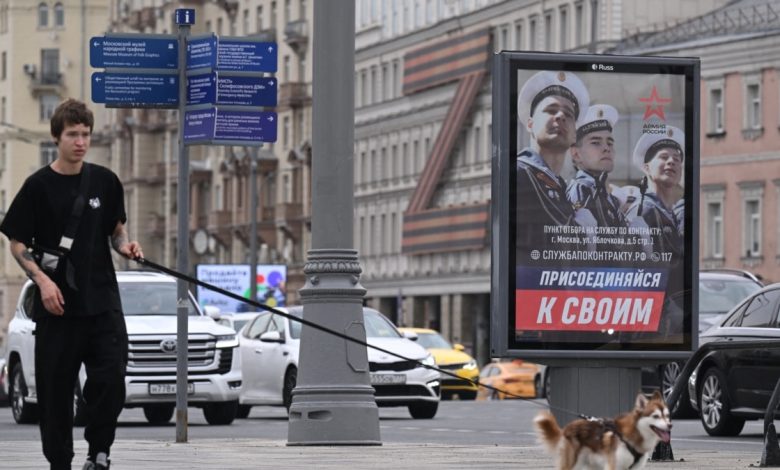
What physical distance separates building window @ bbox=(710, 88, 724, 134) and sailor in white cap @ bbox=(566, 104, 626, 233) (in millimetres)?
61742

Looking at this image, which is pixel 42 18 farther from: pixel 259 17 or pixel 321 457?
pixel 321 457

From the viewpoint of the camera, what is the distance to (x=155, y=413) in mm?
30453

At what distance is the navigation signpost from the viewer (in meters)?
21.6

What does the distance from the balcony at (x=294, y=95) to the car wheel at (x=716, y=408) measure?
3361 inches

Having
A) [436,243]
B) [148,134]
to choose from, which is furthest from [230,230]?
[436,243]

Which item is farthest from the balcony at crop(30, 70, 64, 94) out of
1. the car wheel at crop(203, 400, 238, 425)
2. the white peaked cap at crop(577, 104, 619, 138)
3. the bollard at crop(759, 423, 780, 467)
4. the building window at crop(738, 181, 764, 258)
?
the bollard at crop(759, 423, 780, 467)

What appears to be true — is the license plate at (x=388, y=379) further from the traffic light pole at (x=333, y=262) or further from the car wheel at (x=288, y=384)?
the traffic light pole at (x=333, y=262)

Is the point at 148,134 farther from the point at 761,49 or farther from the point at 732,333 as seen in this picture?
the point at 732,333

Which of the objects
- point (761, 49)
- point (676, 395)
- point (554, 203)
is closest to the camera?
point (554, 203)

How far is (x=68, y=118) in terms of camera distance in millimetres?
12375

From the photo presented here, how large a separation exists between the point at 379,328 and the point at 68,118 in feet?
68.7

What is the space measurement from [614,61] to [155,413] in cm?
1426

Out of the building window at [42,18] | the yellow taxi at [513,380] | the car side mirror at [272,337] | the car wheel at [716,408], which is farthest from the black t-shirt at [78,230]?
the building window at [42,18]

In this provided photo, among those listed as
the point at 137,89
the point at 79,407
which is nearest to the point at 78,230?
the point at 137,89
